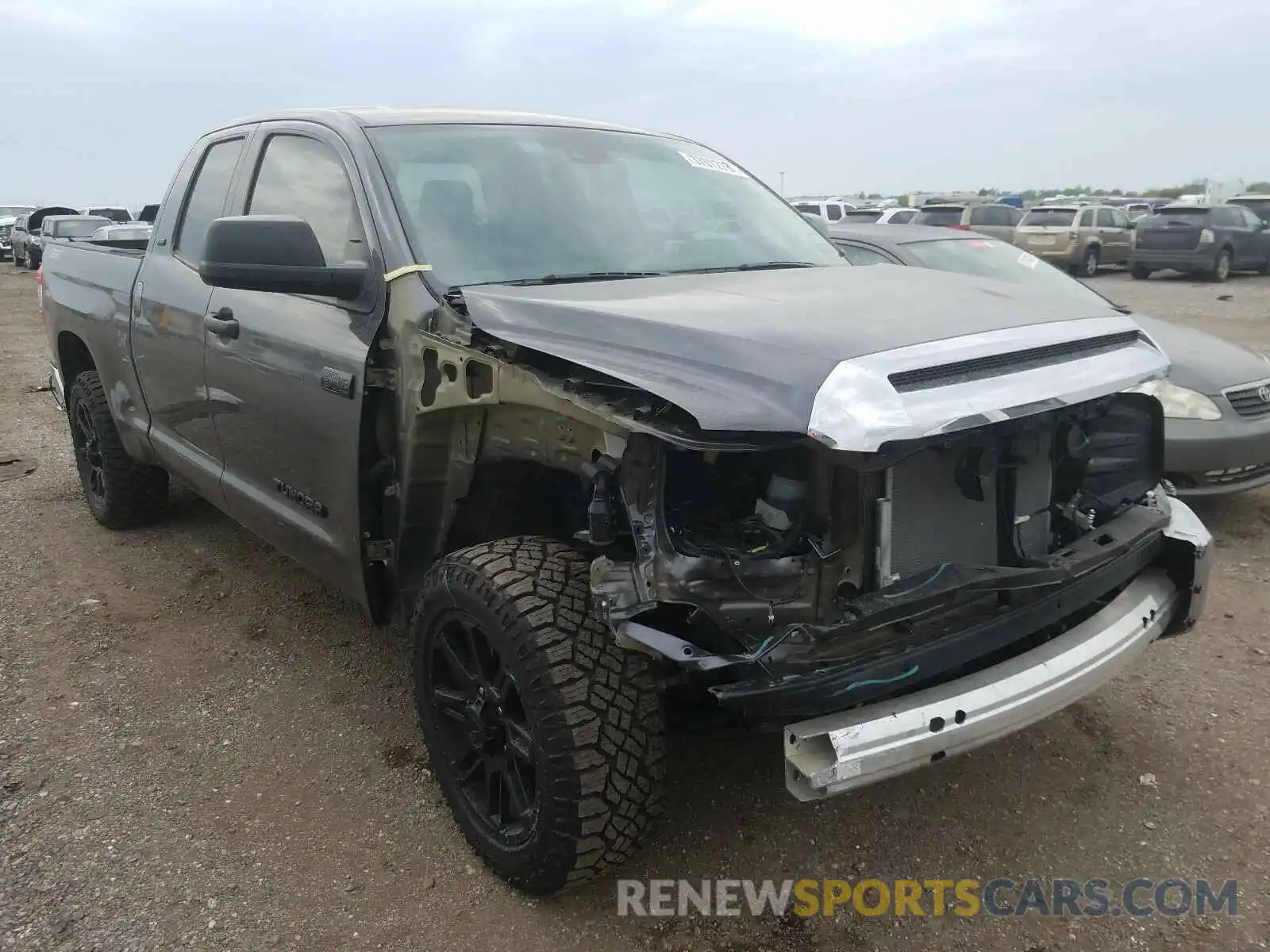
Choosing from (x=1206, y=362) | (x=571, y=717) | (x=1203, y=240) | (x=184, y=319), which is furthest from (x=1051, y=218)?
(x=571, y=717)

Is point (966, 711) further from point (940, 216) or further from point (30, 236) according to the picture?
point (30, 236)

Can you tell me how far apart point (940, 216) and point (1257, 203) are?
734cm

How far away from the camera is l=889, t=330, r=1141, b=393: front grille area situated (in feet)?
6.57

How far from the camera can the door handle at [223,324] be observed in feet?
11.1

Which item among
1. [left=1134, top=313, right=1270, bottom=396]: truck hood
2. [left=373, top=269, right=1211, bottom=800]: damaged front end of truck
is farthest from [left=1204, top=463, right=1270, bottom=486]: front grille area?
[left=373, top=269, right=1211, bottom=800]: damaged front end of truck

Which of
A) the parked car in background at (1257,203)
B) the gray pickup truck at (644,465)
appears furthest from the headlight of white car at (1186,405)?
the parked car in background at (1257,203)

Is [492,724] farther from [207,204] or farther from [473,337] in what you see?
[207,204]

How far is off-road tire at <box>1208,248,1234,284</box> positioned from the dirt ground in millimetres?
18075

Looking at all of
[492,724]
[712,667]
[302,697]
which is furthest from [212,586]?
[712,667]

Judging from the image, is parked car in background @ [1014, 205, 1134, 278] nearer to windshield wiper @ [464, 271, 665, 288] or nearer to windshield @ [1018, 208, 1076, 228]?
windshield @ [1018, 208, 1076, 228]

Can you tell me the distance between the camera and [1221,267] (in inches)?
765

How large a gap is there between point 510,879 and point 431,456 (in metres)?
1.13

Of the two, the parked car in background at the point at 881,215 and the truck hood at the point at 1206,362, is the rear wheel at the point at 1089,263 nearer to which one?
the parked car in background at the point at 881,215

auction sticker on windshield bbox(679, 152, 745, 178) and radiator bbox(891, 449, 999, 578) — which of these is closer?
radiator bbox(891, 449, 999, 578)
